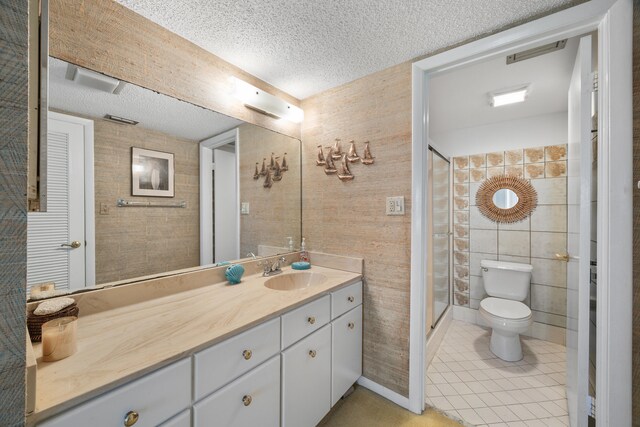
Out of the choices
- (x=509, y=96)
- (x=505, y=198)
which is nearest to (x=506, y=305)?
(x=505, y=198)

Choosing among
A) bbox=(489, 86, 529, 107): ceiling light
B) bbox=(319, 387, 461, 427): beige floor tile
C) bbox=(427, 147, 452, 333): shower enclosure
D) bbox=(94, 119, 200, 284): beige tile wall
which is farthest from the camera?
bbox=(427, 147, 452, 333): shower enclosure

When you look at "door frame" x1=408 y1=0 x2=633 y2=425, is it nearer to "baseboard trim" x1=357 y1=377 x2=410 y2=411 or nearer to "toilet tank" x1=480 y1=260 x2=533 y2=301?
"baseboard trim" x1=357 y1=377 x2=410 y2=411

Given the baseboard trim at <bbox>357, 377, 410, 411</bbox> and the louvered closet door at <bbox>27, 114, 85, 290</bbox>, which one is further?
the baseboard trim at <bbox>357, 377, 410, 411</bbox>

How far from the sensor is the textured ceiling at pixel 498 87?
5.53 ft

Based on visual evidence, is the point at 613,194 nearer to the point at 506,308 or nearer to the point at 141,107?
the point at 506,308

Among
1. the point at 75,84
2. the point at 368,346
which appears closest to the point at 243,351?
the point at 368,346

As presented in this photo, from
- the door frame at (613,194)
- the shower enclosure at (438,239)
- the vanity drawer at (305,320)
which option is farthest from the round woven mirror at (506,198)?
the vanity drawer at (305,320)

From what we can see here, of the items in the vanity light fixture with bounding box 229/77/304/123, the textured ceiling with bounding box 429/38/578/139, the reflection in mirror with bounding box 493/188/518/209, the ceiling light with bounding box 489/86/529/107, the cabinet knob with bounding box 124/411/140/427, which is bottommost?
the cabinet knob with bounding box 124/411/140/427

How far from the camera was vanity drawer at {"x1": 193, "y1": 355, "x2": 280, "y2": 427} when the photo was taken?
87cm

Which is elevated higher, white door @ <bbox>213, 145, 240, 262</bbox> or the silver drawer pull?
white door @ <bbox>213, 145, 240, 262</bbox>

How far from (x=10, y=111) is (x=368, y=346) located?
1.94 meters

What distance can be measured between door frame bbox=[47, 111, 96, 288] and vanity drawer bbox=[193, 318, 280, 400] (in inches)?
27.1

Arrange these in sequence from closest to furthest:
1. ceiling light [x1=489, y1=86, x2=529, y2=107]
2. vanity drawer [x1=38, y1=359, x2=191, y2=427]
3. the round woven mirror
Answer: vanity drawer [x1=38, y1=359, x2=191, y2=427], ceiling light [x1=489, y1=86, x2=529, y2=107], the round woven mirror

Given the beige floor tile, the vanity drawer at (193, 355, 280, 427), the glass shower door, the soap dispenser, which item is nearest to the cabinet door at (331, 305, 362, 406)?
the beige floor tile
